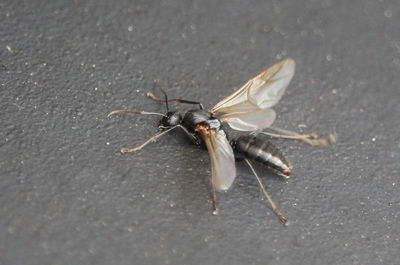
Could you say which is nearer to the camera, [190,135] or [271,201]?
[271,201]

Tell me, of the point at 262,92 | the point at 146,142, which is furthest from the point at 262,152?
the point at 146,142

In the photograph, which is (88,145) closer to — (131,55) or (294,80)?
(131,55)

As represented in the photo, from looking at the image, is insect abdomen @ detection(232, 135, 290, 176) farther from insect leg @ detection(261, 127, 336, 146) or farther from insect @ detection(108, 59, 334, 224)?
insect leg @ detection(261, 127, 336, 146)

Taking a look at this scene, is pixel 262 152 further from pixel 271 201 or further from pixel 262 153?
pixel 271 201

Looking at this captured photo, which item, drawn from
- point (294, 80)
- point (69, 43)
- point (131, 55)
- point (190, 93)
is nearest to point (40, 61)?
point (69, 43)

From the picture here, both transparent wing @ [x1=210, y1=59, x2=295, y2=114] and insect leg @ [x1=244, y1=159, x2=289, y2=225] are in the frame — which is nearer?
insect leg @ [x1=244, y1=159, x2=289, y2=225]

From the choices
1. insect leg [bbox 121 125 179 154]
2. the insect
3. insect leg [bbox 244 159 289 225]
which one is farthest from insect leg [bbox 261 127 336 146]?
insect leg [bbox 121 125 179 154]
